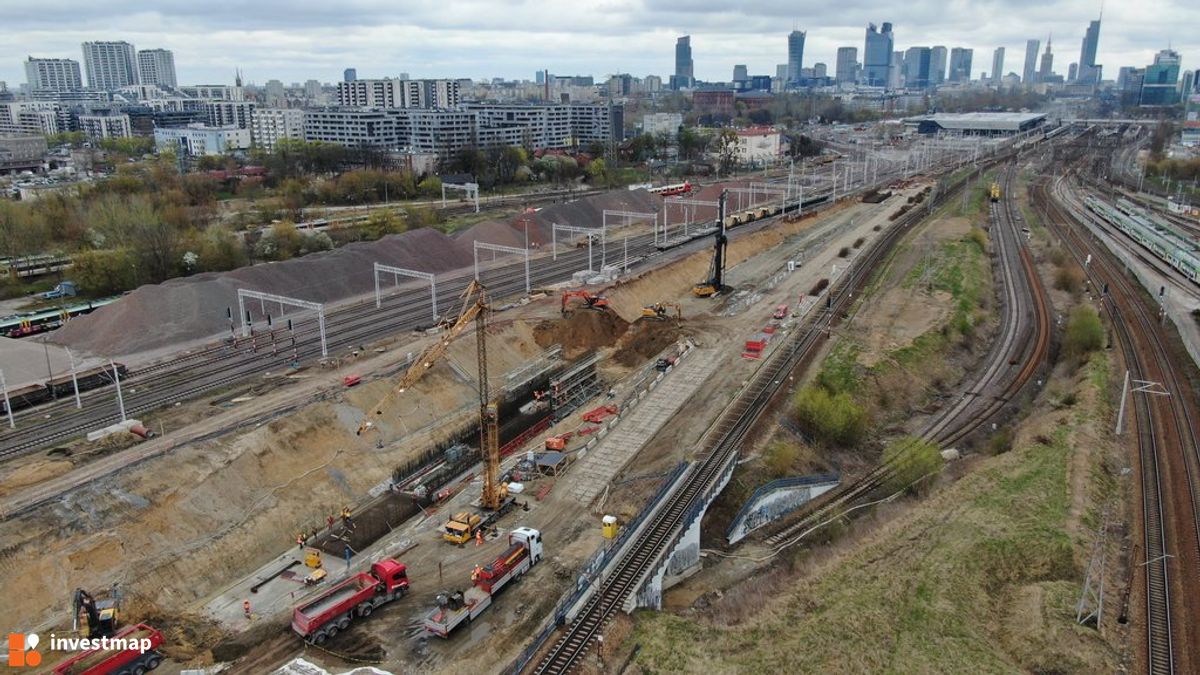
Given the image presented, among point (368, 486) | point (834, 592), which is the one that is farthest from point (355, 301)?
point (834, 592)

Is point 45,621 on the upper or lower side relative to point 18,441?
lower

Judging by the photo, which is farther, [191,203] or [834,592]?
[191,203]

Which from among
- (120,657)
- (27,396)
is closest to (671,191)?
(27,396)

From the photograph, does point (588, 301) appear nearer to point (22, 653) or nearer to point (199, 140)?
point (22, 653)

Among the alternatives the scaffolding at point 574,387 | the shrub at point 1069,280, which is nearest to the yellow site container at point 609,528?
the scaffolding at point 574,387

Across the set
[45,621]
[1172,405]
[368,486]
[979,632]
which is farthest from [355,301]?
[1172,405]

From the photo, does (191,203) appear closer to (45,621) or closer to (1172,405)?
(45,621)

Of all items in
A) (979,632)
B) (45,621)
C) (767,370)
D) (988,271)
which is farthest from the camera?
(988,271)

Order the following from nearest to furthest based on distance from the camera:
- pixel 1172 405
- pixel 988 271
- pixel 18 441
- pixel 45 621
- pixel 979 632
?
pixel 979 632
pixel 45 621
pixel 18 441
pixel 1172 405
pixel 988 271
